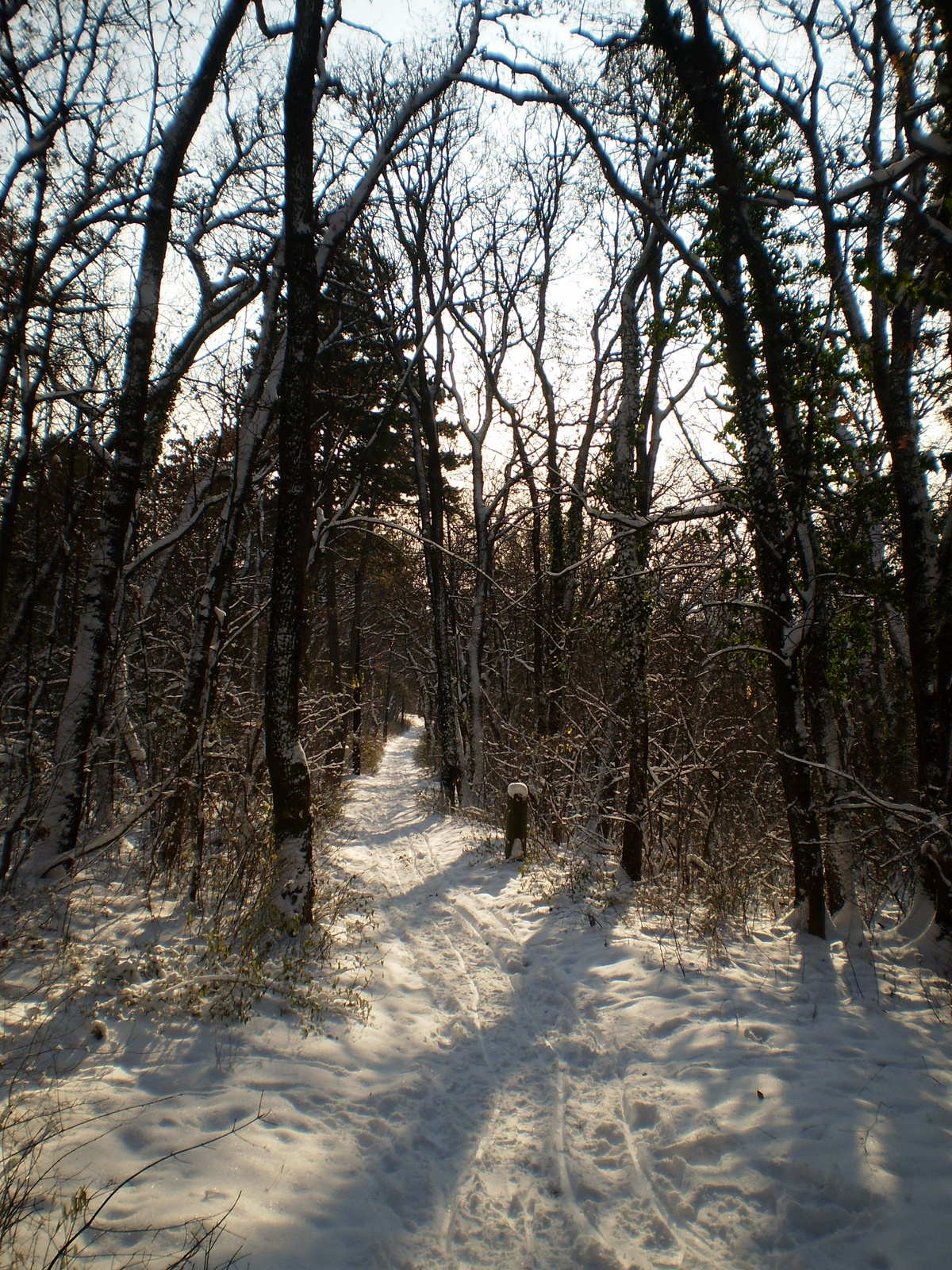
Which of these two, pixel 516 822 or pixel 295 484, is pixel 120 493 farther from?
pixel 516 822

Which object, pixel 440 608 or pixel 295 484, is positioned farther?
pixel 440 608

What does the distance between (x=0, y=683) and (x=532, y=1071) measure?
5.86 metres

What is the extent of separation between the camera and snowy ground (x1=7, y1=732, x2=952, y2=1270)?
2.51 metres

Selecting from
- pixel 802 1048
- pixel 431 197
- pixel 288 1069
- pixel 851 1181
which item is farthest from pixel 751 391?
pixel 431 197

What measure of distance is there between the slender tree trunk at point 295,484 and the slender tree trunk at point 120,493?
138 cm

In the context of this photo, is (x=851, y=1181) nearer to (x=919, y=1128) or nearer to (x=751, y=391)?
(x=919, y=1128)

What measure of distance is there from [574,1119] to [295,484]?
5416 mm

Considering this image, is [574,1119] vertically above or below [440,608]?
below

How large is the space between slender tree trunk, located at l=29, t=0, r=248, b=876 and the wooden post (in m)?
5.50

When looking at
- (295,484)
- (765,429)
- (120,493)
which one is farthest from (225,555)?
(765,429)

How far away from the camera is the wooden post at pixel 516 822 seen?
9016mm

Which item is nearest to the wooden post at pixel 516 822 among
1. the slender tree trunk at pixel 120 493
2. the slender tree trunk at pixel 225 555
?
the slender tree trunk at pixel 225 555

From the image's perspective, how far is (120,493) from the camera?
20.3 feet

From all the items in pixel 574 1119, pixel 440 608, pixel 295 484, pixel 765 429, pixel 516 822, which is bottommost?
pixel 574 1119
